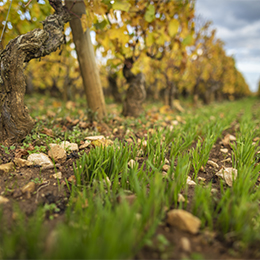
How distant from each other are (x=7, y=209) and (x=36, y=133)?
107 centimetres

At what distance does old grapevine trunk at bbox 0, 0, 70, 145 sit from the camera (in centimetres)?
168

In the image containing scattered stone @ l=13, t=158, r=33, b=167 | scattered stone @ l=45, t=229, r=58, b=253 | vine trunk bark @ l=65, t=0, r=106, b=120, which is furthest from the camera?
vine trunk bark @ l=65, t=0, r=106, b=120

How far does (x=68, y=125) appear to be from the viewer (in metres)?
2.60

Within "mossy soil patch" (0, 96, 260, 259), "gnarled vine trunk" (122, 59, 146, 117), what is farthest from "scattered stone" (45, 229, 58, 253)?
"gnarled vine trunk" (122, 59, 146, 117)

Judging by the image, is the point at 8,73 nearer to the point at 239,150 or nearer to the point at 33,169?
the point at 33,169

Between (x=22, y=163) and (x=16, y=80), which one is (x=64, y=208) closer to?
(x=22, y=163)

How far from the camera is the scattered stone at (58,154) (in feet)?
5.38

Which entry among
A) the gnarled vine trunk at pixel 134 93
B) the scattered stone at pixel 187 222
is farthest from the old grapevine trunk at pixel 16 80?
the gnarled vine trunk at pixel 134 93

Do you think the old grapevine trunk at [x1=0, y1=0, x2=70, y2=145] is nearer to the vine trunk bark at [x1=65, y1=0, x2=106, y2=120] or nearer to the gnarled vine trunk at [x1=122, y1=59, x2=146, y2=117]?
the vine trunk bark at [x1=65, y1=0, x2=106, y2=120]

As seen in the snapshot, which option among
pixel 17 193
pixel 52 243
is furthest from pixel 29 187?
pixel 52 243

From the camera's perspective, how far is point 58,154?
64.9 inches

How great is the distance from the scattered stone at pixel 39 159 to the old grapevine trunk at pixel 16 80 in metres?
0.40

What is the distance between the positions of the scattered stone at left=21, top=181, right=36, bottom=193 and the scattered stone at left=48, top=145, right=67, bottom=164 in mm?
384

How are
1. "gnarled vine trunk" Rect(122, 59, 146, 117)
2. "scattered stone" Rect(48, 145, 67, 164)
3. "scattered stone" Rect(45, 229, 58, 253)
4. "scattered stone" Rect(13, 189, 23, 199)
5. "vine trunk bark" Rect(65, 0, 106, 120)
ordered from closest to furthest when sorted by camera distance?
"scattered stone" Rect(45, 229, 58, 253), "scattered stone" Rect(13, 189, 23, 199), "scattered stone" Rect(48, 145, 67, 164), "vine trunk bark" Rect(65, 0, 106, 120), "gnarled vine trunk" Rect(122, 59, 146, 117)
